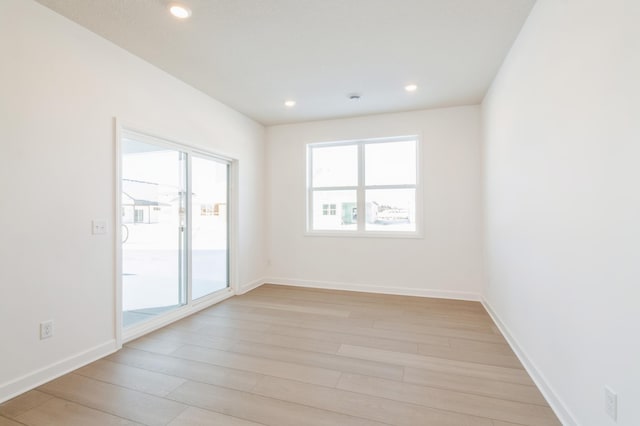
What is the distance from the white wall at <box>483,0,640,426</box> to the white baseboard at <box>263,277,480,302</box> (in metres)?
1.47

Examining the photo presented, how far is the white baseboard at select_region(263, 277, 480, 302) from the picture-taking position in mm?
3975

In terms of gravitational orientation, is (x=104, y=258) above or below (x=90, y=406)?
above

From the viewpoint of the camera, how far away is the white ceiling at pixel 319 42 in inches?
81.5

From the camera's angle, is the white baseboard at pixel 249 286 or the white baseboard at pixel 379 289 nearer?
the white baseboard at pixel 379 289

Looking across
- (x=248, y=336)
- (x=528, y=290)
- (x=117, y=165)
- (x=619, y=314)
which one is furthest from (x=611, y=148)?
(x=117, y=165)

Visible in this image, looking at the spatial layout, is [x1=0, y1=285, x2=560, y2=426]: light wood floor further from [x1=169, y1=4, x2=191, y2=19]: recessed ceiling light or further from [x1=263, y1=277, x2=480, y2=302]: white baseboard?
[x1=169, y1=4, x2=191, y2=19]: recessed ceiling light

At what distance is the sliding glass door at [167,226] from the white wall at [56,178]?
256mm

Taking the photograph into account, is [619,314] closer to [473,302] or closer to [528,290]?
[528,290]

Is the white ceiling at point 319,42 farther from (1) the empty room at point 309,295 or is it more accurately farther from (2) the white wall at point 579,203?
(2) the white wall at point 579,203

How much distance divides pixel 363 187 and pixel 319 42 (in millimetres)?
2418

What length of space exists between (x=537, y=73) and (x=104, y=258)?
12.1ft

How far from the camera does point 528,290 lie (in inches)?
86.3

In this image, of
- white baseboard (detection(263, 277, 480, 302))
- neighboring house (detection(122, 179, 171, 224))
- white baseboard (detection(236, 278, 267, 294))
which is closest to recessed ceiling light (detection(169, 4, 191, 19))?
neighboring house (detection(122, 179, 171, 224))

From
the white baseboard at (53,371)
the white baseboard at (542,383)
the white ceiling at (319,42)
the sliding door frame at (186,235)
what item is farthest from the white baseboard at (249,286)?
the white baseboard at (542,383)
